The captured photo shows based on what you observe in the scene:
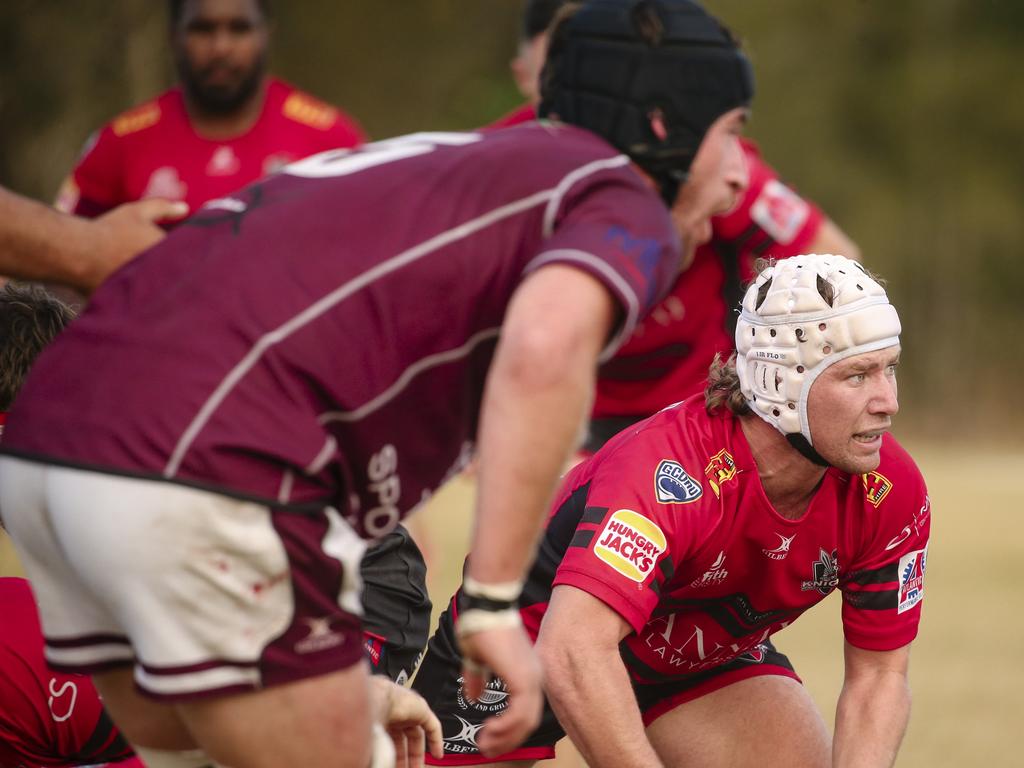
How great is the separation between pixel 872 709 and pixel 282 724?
193cm

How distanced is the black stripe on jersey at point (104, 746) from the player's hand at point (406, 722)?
0.66 meters

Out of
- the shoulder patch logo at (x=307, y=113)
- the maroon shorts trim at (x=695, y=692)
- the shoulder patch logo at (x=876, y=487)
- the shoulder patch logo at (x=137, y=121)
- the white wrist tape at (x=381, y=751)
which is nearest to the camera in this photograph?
the white wrist tape at (x=381, y=751)

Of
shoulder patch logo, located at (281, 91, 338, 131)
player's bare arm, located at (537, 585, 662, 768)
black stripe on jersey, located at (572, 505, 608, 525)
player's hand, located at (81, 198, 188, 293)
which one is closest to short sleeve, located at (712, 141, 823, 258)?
shoulder patch logo, located at (281, 91, 338, 131)

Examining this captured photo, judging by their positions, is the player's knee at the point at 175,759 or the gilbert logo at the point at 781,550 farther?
the gilbert logo at the point at 781,550

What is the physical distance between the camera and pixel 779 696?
417 centimetres

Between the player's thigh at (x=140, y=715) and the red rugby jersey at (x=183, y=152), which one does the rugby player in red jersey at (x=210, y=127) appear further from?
the player's thigh at (x=140, y=715)

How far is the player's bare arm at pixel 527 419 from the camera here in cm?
218

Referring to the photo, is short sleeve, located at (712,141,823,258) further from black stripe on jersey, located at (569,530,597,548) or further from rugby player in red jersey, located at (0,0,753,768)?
rugby player in red jersey, located at (0,0,753,768)

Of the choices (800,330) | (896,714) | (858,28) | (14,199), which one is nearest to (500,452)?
(14,199)

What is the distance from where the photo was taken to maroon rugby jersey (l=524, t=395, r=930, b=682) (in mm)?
3420

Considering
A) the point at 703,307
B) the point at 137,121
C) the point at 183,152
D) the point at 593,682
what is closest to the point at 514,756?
the point at 593,682

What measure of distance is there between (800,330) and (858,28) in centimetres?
1871

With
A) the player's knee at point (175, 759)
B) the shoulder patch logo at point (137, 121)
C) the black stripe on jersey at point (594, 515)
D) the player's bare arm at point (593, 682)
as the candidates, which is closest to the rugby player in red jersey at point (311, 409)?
the player's knee at point (175, 759)

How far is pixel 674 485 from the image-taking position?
3.51 m
